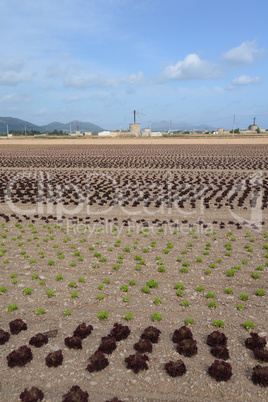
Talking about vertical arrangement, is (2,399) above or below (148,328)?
below

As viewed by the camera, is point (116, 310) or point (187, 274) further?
point (187, 274)

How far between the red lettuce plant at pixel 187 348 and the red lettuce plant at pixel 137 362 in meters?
0.68

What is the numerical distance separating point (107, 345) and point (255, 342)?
278cm

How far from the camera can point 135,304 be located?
7055mm

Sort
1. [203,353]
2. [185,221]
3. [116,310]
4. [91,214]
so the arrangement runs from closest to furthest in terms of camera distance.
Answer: [203,353] < [116,310] < [185,221] < [91,214]

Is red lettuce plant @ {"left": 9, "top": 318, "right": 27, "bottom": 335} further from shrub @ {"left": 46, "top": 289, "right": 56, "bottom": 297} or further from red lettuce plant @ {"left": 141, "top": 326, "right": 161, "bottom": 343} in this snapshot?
red lettuce plant @ {"left": 141, "top": 326, "right": 161, "bottom": 343}

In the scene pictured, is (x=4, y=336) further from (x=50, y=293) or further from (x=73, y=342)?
(x=50, y=293)

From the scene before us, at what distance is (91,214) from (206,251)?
7056 mm

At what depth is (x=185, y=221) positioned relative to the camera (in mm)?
13500

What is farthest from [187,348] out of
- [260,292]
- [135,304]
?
[260,292]

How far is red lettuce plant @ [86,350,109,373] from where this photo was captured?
16.4ft

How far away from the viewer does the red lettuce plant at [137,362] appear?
5.00 metres

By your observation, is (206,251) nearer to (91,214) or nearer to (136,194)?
(91,214)

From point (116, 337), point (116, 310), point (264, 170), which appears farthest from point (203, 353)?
point (264, 170)
